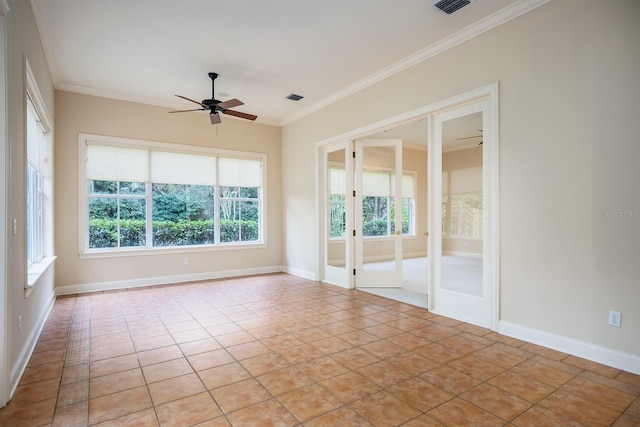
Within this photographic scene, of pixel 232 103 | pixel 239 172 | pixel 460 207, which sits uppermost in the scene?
pixel 232 103

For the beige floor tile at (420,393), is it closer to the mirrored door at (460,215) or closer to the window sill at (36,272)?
the mirrored door at (460,215)

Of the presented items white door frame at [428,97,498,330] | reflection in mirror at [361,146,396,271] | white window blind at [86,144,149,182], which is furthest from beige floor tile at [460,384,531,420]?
white window blind at [86,144,149,182]

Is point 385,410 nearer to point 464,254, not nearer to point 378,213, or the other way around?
point 464,254

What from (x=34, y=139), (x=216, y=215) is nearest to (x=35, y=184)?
(x=34, y=139)

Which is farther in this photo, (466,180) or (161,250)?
(161,250)

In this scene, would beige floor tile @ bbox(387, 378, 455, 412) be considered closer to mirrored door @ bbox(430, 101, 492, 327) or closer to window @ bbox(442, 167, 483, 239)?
mirrored door @ bbox(430, 101, 492, 327)

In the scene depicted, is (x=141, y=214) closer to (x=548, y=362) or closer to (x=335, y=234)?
(x=335, y=234)

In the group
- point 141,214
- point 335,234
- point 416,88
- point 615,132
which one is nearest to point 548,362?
point 615,132

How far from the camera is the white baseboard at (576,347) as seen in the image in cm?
266

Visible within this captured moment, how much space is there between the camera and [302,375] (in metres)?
2.63

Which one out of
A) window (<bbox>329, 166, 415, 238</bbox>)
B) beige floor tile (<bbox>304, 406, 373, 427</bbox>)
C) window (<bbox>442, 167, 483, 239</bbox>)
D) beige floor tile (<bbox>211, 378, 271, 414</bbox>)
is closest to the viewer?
beige floor tile (<bbox>304, 406, 373, 427</bbox>)

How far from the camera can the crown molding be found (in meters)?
3.24

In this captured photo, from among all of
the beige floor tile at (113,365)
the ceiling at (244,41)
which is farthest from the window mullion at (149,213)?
the beige floor tile at (113,365)

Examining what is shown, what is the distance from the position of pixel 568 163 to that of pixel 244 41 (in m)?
3.52
